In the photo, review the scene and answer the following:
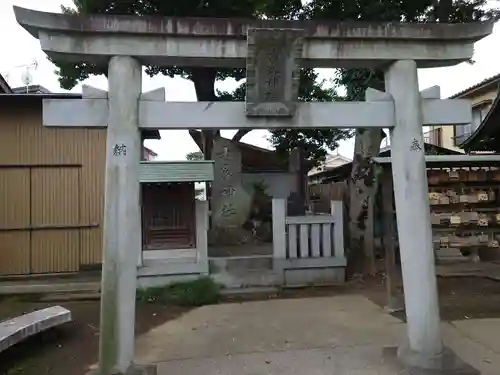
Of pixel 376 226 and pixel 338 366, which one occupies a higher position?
pixel 376 226

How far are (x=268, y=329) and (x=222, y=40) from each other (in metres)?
3.87

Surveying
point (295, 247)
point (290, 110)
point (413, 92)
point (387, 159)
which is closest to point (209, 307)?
point (295, 247)

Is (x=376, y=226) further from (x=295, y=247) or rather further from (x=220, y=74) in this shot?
(x=220, y=74)

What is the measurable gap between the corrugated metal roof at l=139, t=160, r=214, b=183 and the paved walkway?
2603mm

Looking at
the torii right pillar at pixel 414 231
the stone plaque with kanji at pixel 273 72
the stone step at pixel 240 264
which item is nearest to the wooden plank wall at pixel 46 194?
the stone step at pixel 240 264

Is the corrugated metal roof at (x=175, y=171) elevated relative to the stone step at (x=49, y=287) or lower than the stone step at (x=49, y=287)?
elevated

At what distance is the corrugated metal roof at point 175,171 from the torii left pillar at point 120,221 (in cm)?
430

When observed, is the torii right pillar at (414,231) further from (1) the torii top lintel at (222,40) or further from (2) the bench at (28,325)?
(2) the bench at (28,325)

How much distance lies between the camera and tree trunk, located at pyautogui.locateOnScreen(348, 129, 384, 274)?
1063 centimetres

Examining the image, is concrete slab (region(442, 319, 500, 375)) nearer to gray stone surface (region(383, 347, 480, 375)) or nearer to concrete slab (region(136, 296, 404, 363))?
gray stone surface (region(383, 347, 480, 375))

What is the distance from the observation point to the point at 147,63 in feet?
15.6

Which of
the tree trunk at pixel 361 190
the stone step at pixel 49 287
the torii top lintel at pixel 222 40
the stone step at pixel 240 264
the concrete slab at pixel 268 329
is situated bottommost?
the concrete slab at pixel 268 329

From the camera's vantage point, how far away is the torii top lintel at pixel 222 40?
4426 millimetres

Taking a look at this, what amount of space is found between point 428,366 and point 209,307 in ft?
13.3
